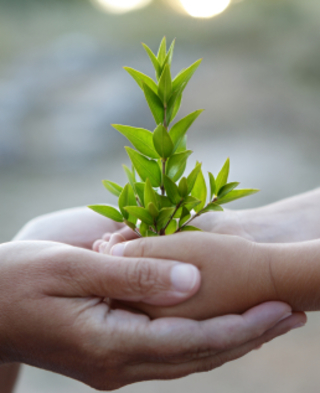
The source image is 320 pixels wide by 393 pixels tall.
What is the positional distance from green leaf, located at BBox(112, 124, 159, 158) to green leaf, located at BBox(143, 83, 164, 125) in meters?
0.02

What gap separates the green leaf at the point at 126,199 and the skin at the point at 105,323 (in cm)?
6

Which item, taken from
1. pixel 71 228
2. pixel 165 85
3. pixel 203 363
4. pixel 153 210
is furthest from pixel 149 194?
pixel 71 228

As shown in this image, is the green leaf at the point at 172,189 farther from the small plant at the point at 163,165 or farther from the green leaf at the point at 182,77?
the green leaf at the point at 182,77

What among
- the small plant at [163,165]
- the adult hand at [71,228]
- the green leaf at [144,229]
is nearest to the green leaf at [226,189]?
the small plant at [163,165]

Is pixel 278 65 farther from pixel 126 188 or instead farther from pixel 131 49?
pixel 126 188

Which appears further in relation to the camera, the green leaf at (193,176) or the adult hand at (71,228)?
the adult hand at (71,228)

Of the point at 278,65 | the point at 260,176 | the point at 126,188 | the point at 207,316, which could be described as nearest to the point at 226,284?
the point at 207,316

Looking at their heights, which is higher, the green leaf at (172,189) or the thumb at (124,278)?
the green leaf at (172,189)

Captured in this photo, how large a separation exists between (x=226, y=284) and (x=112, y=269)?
0.45 feet

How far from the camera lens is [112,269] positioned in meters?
0.42

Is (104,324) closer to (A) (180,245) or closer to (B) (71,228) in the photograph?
(A) (180,245)

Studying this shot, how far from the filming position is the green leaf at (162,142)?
15.3 inches

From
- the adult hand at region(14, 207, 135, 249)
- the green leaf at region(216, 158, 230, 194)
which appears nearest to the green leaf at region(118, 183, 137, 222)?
the green leaf at region(216, 158, 230, 194)

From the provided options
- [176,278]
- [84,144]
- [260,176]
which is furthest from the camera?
[84,144]
